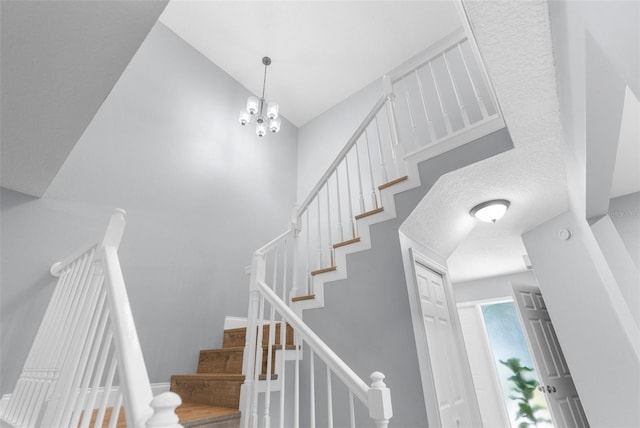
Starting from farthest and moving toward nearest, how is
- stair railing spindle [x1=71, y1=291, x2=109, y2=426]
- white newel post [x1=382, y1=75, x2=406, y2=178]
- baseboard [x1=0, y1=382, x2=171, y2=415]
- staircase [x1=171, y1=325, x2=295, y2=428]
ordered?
white newel post [x1=382, y1=75, x2=406, y2=178]
baseboard [x1=0, y1=382, x2=171, y2=415]
staircase [x1=171, y1=325, x2=295, y2=428]
stair railing spindle [x1=71, y1=291, x2=109, y2=426]

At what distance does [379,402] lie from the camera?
112cm

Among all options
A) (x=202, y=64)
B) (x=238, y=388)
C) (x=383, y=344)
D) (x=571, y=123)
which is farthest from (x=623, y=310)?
(x=202, y=64)

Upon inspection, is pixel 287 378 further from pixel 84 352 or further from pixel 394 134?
pixel 394 134

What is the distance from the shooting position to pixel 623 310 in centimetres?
262

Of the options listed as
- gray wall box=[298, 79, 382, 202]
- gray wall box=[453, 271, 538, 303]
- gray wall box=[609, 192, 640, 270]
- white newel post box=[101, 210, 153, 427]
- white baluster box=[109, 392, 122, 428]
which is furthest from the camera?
gray wall box=[453, 271, 538, 303]

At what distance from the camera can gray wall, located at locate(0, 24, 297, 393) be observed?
2072 millimetres

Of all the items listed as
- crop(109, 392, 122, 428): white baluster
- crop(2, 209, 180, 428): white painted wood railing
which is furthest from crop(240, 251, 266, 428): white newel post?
crop(109, 392, 122, 428): white baluster

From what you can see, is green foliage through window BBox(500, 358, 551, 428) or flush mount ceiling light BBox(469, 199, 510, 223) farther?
green foliage through window BBox(500, 358, 551, 428)

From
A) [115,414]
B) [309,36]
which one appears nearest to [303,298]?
[115,414]

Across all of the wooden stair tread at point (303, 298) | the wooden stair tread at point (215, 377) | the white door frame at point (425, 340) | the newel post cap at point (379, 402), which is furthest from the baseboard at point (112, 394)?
the white door frame at point (425, 340)

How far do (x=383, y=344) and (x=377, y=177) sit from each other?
87.5 inches

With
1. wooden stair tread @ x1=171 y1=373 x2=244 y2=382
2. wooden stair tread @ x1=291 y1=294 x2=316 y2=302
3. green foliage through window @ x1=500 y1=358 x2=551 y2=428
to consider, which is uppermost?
wooden stair tread @ x1=291 y1=294 x2=316 y2=302

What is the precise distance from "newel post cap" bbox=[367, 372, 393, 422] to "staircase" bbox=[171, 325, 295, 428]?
0.75 m

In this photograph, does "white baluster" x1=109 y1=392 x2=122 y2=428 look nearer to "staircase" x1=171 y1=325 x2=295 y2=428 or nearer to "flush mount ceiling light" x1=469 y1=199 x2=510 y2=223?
"staircase" x1=171 y1=325 x2=295 y2=428
